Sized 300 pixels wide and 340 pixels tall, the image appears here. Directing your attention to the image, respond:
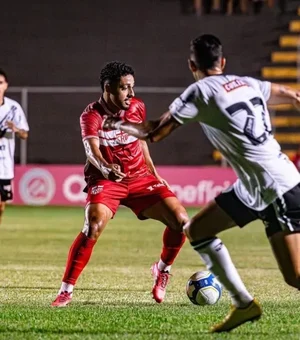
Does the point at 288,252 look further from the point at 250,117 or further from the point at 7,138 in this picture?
the point at 7,138

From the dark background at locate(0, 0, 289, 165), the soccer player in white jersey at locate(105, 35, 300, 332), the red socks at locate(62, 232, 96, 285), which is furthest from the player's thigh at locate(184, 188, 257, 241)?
the dark background at locate(0, 0, 289, 165)

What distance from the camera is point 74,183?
21984 mm

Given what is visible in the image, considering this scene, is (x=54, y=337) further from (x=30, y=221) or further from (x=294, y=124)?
(x=294, y=124)

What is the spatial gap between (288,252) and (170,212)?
2303 mm

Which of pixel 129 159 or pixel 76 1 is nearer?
pixel 129 159

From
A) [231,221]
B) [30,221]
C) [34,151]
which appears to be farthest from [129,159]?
[34,151]

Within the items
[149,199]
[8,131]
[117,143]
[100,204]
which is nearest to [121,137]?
[117,143]

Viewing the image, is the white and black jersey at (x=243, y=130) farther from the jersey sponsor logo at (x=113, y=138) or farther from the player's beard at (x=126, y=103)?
the jersey sponsor logo at (x=113, y=138)

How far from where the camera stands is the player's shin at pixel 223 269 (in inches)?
255

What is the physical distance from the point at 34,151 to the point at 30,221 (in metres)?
5.38

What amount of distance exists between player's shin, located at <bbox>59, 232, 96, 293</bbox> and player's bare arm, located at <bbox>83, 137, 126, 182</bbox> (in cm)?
58

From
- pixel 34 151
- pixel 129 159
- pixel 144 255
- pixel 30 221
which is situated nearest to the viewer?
pixel 129 159

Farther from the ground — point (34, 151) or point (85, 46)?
point (85, 46)

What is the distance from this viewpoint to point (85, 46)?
25.2 m
